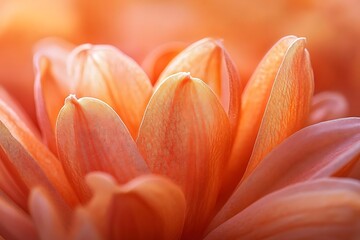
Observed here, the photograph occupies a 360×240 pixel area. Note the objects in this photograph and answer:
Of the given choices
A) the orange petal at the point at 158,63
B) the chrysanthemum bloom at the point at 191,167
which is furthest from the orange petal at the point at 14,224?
the orange petal at the point at 158,63

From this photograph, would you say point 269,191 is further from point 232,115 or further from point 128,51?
point 128,51

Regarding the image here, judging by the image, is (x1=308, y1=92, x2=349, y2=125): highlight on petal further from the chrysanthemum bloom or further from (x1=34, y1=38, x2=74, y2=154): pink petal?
(x1=34, y1=38, x2=74, y2=154): pink petal

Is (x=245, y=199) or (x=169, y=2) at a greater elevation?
(x=169, y=2)

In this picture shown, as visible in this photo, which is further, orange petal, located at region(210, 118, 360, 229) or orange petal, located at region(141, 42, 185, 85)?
orange petal, located at region(141, 42, 185, 85)

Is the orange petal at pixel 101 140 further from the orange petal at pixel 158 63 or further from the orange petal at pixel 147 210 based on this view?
the orange petal at pixel 158 63

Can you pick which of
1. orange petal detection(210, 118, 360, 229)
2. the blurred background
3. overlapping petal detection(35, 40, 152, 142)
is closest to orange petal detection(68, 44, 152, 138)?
overlapping petal detection(35, 40, 152, 142)

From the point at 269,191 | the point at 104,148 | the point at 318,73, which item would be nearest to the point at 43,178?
the point at 104,148
